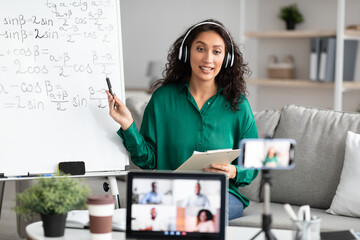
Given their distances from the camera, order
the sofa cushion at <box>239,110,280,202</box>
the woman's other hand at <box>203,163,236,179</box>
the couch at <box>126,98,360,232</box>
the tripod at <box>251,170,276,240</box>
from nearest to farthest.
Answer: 1. the tripod at <box>251,170,276,240</box>
2. the woman's other hand at <box>203,163,236,179</box>
3. the couch at <box>126,98,360,232</box>
4. the sofa cushion at <box>239,110,280,202</box>

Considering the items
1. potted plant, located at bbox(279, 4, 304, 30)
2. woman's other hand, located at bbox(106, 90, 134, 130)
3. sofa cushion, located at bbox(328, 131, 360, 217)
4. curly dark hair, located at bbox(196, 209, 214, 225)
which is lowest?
sofa cushion, located at bbox(328, 131, 360, 217)

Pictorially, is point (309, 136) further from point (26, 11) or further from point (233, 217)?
point (26, 11)

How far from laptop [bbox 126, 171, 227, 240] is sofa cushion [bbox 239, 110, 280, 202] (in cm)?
126

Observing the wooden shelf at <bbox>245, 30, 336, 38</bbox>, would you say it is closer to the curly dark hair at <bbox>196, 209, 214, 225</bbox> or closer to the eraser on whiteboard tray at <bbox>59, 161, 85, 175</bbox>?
Answer: the eraser on whiteboard tray at <bbox>59, 161, 85, 175</bbox>

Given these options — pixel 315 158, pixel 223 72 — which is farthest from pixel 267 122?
pixel 223 72

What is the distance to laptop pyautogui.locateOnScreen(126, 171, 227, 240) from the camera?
1713 mm

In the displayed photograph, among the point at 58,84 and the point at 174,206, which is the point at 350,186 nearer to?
the point at 174,206

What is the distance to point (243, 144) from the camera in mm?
1559

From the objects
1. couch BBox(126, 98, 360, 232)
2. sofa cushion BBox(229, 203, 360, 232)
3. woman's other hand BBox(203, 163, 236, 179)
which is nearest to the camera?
woman's other hand BBox(203, 163, 236, 179)

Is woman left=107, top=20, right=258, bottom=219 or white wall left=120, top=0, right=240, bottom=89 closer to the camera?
woman left=107, top=20, right=258, bottom=219

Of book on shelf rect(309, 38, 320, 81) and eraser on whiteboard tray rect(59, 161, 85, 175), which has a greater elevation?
book on shelf rect(309, 38, 320, 81)

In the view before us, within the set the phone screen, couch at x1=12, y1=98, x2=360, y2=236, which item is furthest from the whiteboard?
the phone screen

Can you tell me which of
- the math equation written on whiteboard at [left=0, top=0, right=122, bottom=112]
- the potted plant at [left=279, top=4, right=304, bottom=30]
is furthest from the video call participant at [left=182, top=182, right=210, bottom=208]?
the potted plant at [left=279, top=4, right=304, bottom=30]

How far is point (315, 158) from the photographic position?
281cm
